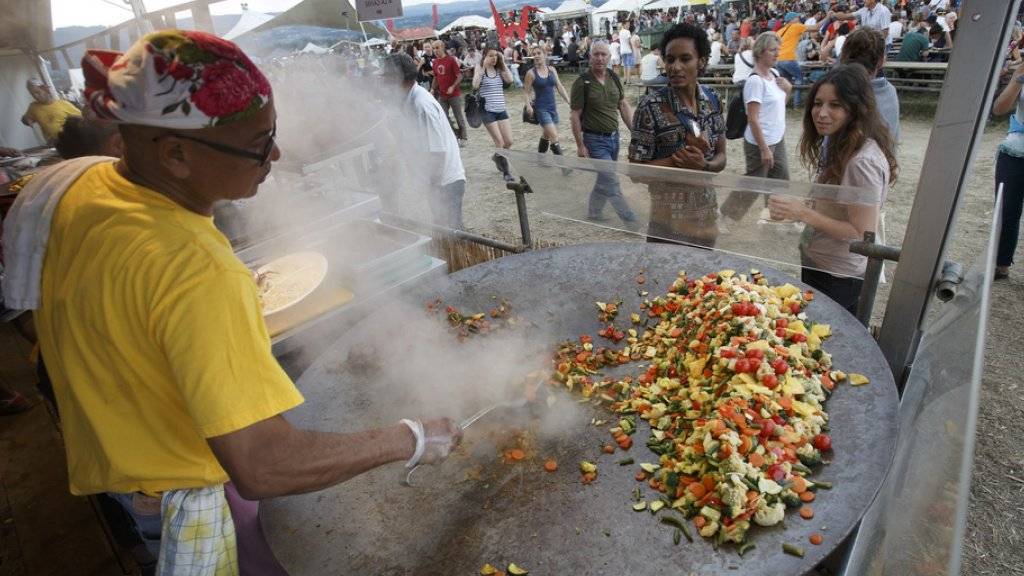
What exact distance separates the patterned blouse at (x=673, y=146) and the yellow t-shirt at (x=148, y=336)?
8.39 ft

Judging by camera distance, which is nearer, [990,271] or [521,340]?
[990,271]

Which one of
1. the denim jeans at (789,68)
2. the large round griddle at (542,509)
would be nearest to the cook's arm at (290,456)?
the large round griddle at (542,509)

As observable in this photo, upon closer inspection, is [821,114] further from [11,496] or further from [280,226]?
[11,496]

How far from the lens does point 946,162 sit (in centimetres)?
197

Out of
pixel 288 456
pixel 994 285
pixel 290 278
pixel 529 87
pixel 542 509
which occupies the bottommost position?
pixel 994 285

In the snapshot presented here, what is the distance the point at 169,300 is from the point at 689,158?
322cm

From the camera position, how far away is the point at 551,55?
21.2 meters

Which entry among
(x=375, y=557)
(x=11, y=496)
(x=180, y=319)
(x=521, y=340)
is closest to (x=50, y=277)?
(x=180, y=319)

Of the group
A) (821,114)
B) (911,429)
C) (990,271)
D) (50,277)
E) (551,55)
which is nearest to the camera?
(50,277)

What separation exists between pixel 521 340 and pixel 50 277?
1.78m

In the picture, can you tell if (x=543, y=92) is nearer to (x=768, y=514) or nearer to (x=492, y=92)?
(x=492, y=92)

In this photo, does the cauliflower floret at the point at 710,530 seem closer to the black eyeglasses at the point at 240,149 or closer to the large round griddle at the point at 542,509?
the large round griddle at the point at 542,509

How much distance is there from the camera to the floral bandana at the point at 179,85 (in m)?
1.24

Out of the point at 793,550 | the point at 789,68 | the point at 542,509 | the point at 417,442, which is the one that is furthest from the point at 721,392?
the point at 789,68
